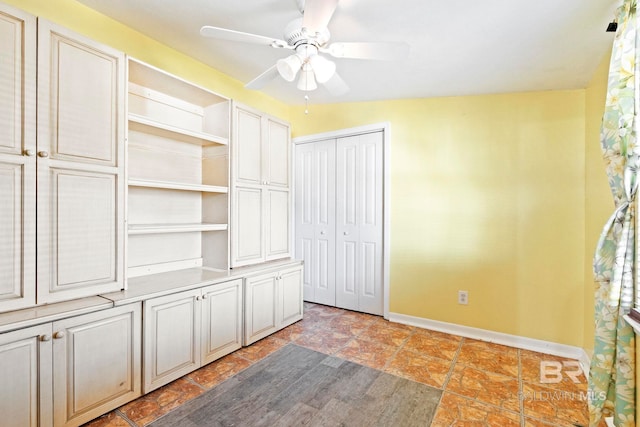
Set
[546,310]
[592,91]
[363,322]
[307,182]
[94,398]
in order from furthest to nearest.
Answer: [307,182] → [363,322] → [546,310] → [592,91] → [94,398]

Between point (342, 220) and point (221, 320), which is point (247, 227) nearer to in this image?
point (221, 320)

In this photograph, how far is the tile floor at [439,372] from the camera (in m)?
1.75

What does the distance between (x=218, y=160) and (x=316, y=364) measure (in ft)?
6.27

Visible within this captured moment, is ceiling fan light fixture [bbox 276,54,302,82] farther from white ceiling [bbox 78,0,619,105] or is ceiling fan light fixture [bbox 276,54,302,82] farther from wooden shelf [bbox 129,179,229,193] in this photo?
wooden shelf [bbox 129,179,229,193]

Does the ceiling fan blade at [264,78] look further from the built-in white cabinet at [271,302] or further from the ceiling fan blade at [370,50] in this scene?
the built-in white cabinet at [271,302]

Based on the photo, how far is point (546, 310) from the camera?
8.44ft

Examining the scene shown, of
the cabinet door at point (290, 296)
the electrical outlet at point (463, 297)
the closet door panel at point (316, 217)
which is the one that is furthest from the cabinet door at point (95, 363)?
the electrical outlet at point (463, 297)

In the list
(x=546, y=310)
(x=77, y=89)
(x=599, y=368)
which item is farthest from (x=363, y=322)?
(x=77, y=89)

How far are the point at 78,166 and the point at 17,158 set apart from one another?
25 centimetres

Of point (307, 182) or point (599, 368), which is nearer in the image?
point (599, 368)

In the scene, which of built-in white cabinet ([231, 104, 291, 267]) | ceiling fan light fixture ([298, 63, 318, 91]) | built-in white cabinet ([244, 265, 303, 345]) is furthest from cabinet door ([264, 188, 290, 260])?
ceiling fan light fixture ([298, 63, 318, 91])

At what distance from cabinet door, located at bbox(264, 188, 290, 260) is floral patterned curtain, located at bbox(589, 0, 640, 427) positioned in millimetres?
2454

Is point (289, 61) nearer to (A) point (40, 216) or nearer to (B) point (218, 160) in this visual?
(B) point (218, 160)

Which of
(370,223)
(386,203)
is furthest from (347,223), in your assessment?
(386,203)
